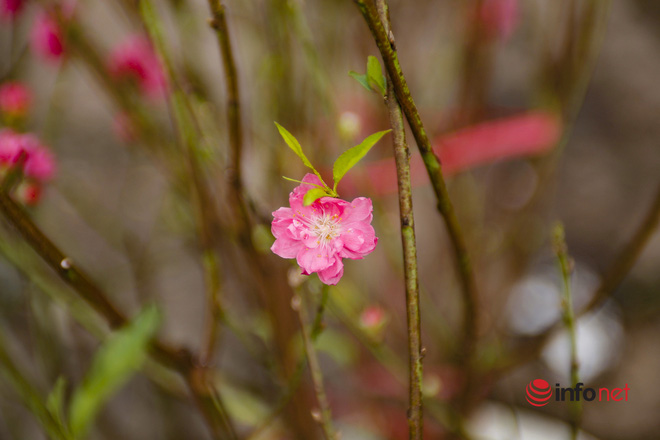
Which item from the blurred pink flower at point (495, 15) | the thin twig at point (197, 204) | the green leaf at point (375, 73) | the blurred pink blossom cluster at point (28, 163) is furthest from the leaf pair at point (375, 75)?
the blurred pink flower at point (495, 15)

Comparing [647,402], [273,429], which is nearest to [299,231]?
[273,429]

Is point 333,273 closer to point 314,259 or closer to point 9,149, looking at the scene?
point 314,259

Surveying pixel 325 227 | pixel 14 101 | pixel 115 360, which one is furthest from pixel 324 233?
pixel 14 101

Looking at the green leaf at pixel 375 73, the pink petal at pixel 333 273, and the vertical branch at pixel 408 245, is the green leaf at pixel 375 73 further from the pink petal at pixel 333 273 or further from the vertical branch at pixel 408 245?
the pink petal at pixel 333 273

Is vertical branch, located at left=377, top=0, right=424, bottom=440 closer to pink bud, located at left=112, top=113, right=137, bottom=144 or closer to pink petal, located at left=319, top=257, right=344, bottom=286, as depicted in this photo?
pink petal, located at left=319, top=257, right=344, bottom=286

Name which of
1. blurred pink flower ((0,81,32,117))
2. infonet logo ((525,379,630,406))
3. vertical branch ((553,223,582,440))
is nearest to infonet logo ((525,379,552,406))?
infonet logo ((525,379,630,406))
